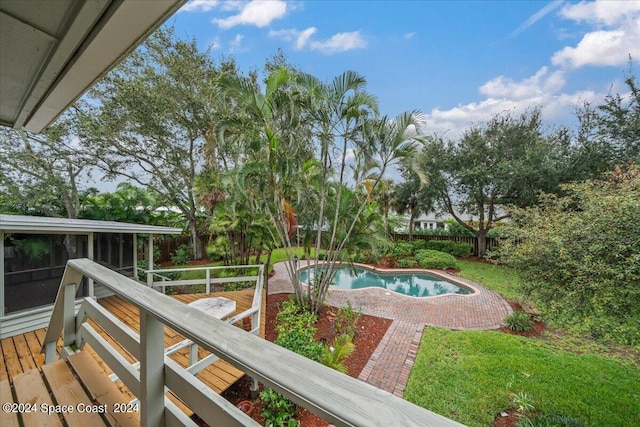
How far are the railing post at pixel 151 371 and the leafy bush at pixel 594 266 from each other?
14.9ft

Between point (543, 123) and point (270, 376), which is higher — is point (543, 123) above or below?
above

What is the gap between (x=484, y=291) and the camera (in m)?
9.84

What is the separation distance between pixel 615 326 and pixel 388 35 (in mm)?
9768

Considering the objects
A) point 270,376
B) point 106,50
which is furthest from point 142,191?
point 270,376

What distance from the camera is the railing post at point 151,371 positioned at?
1.09 m

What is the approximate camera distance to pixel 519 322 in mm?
6582

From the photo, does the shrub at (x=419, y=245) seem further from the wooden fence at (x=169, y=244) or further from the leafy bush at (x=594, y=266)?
the wooden fence at (x=169, y=244)

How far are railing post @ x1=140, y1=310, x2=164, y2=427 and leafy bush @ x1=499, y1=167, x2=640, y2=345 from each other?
456 centimetres

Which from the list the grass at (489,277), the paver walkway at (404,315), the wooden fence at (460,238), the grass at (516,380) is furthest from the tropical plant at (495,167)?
the grass at (516,380)

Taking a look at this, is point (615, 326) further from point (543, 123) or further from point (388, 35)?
point (543, 123)

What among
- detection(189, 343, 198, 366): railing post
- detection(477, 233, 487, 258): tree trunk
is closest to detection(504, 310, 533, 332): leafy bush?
detection(189, 343, 198, 366): railing post

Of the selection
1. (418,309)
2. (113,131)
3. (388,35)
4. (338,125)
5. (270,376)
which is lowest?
(418,309)

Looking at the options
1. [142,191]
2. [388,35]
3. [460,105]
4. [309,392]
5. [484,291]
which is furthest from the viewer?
[460,105]

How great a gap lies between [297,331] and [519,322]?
577cm
